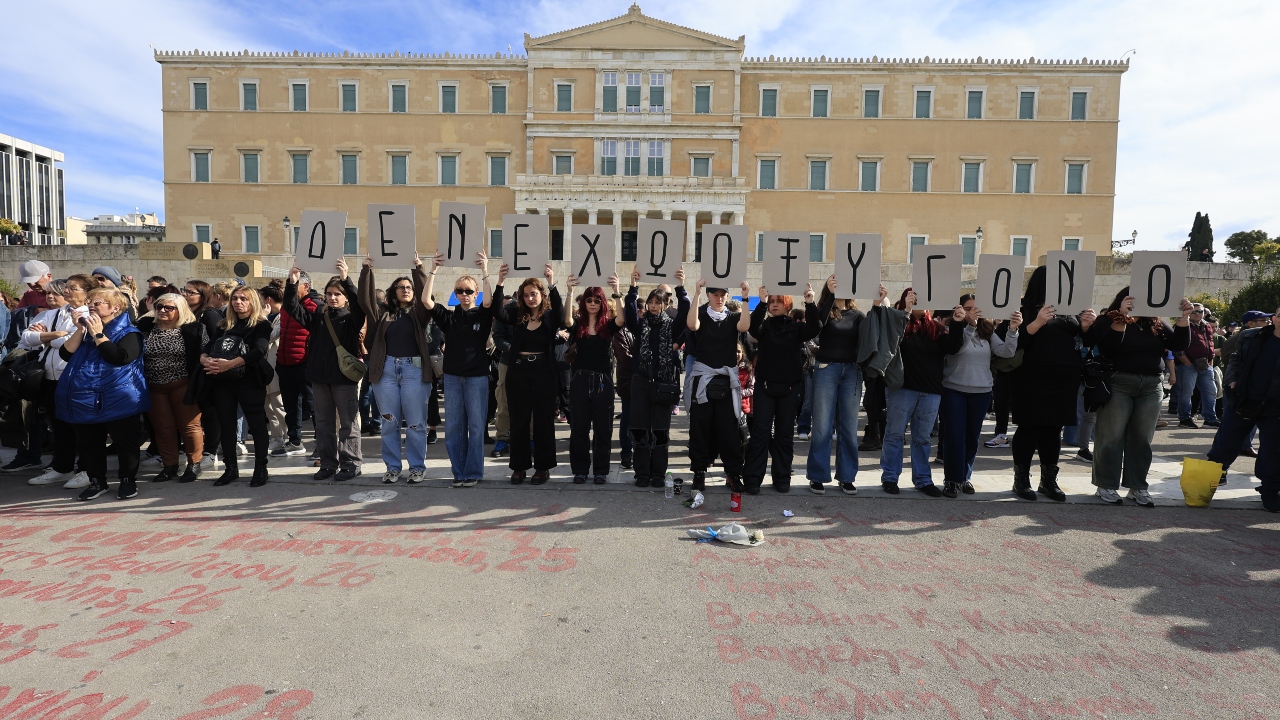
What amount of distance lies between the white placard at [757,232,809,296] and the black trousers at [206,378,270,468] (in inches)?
183

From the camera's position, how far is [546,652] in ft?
11.0

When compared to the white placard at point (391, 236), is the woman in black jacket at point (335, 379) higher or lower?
lower

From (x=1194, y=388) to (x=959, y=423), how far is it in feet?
27.0

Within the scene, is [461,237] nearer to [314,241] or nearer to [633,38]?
[314,241]

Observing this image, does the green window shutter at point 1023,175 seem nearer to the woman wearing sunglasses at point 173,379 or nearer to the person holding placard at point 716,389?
the person holding placard at point 716,389

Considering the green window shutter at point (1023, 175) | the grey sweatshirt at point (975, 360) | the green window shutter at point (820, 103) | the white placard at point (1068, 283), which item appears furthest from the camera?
the green window shutter at point (820, 103)

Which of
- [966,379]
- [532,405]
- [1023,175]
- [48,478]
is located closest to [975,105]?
[1023,175]

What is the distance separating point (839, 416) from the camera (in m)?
6.49

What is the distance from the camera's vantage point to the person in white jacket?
5969 mm

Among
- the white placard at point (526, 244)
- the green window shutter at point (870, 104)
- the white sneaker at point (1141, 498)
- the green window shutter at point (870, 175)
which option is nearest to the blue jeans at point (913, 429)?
the white sneaker at point (1141, 498)

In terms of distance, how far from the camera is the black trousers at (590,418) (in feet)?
21.4

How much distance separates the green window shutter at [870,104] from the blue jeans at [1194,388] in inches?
1222

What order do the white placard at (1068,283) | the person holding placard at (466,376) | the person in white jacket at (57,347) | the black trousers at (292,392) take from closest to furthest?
the person in white jacket at (57,347)
the white placard at (1068,283)
the person holding placard at (466,376)
the black trousers at (292,392)

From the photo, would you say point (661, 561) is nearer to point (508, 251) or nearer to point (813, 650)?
point (813, 650)
